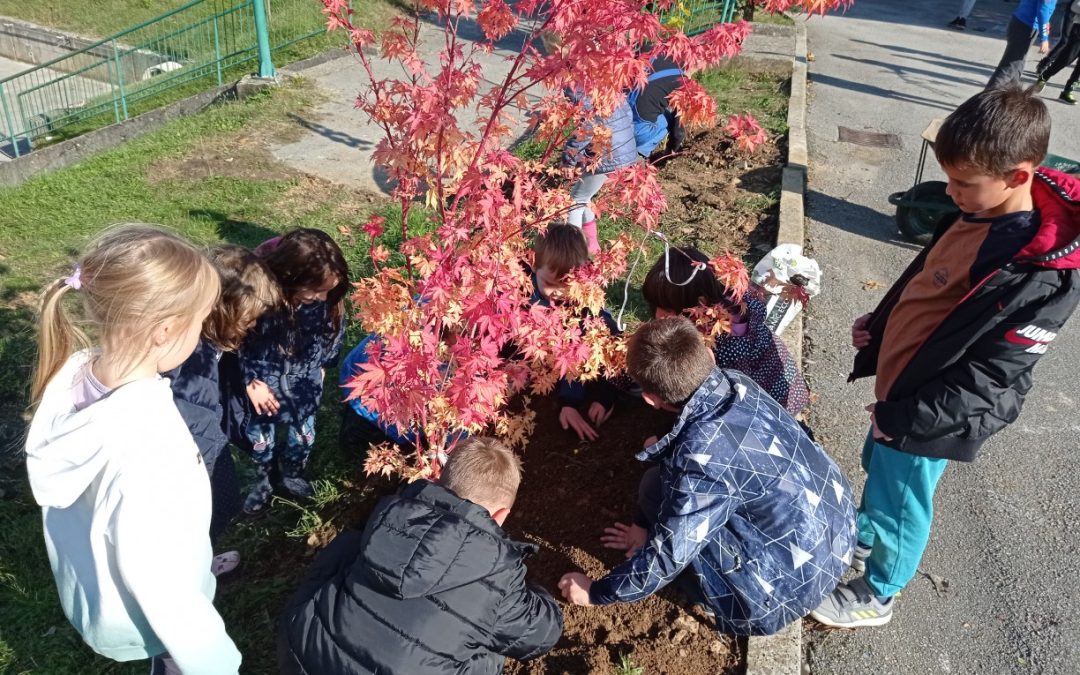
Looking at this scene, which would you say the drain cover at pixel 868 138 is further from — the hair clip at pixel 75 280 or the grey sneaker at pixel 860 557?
the hair clip at pixel 75 280

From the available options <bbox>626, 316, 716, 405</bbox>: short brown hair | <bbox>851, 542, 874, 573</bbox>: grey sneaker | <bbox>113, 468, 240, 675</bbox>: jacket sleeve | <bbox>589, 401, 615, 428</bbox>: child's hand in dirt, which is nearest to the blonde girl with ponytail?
<bbox>113, 468, 240, 675</bbox>: jacket sleeve

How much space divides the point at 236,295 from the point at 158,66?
10381 mm

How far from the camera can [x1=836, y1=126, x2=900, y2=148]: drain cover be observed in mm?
7275

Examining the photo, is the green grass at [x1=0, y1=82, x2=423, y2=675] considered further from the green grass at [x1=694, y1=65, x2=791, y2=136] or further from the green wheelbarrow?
the green grass at [x1=694, y1=65, x2=791, y2=136]

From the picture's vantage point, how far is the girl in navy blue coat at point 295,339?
2639 millimetres

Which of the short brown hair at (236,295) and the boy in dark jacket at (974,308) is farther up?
the boy in dark jacket at (974,308)

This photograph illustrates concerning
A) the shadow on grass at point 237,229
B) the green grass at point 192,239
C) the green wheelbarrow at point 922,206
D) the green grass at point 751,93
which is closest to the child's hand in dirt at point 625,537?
the green grass at point 192,239

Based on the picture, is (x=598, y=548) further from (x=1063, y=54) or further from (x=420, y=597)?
(x=1063, y=54)

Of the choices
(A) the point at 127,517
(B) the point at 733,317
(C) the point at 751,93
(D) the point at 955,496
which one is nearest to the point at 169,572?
(A) the point at 127,517

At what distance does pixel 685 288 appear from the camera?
2805 mm

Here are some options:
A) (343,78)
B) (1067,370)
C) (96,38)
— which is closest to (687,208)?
(1067,370)

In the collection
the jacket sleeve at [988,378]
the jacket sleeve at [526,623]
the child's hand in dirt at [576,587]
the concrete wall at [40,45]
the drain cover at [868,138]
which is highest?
the jacket sleeve at [988,378]

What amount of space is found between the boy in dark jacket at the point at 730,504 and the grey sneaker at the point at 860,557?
41 centimetres

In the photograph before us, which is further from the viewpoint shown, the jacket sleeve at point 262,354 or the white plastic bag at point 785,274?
the white plastic bag at point 785,274
